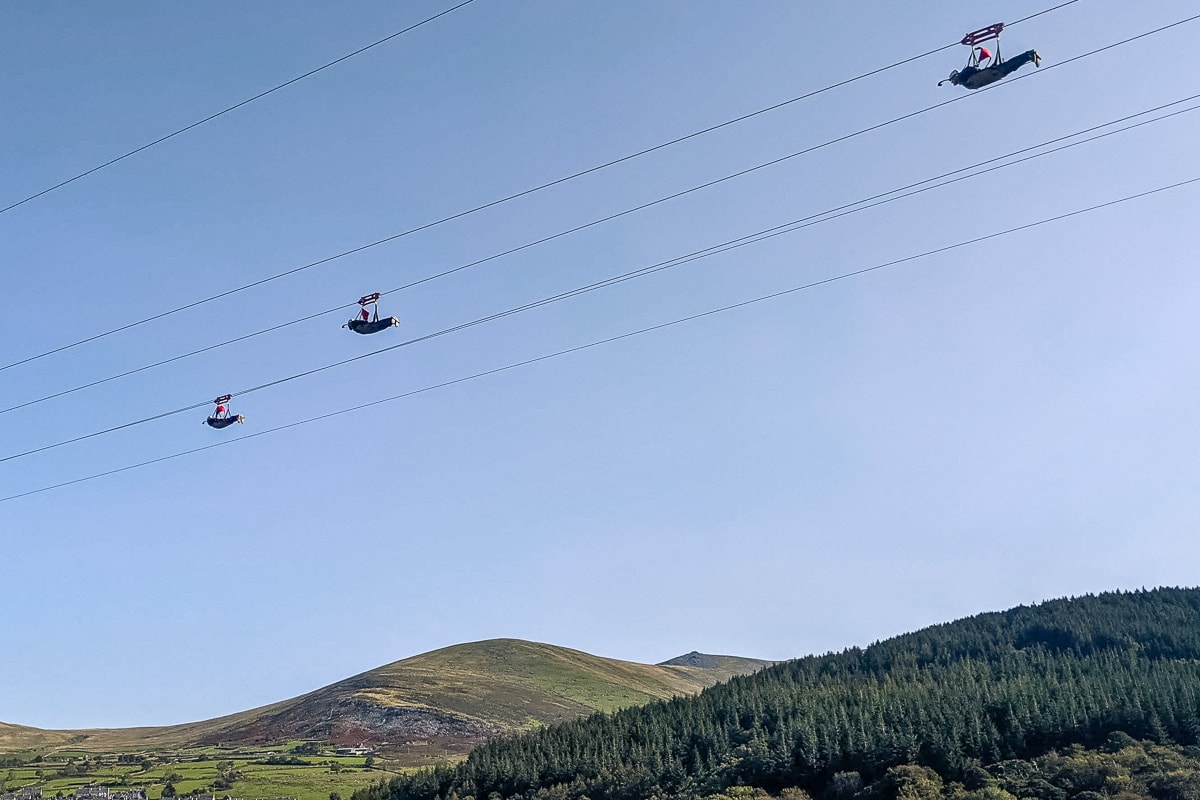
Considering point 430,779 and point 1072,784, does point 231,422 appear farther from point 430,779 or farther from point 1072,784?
point 430,779

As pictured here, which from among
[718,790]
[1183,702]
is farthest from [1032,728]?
[718,790]

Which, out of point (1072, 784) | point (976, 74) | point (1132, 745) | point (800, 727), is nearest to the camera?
point (976, 74)

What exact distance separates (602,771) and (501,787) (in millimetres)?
26147

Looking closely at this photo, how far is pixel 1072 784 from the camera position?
410 feet

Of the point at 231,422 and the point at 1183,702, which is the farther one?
the point at 1183,702

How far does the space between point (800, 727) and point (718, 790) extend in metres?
23.8

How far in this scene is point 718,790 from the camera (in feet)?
487

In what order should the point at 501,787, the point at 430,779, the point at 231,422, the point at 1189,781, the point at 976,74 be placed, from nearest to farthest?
the point at 976,74 → the point at 231,422 → the point at 1189,781 → the point at 501,787 → the point at 430,779

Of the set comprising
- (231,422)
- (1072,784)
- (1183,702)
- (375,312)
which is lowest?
(1072,784)

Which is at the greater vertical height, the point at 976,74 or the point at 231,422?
the point at 976,74

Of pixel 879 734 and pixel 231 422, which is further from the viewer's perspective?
pixel 879 734

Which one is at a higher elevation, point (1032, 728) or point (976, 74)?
point (976, 74)

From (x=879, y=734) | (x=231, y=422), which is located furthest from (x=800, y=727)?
(x=231, y=422)

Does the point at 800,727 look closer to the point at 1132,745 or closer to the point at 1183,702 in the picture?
the point at 1132,745
